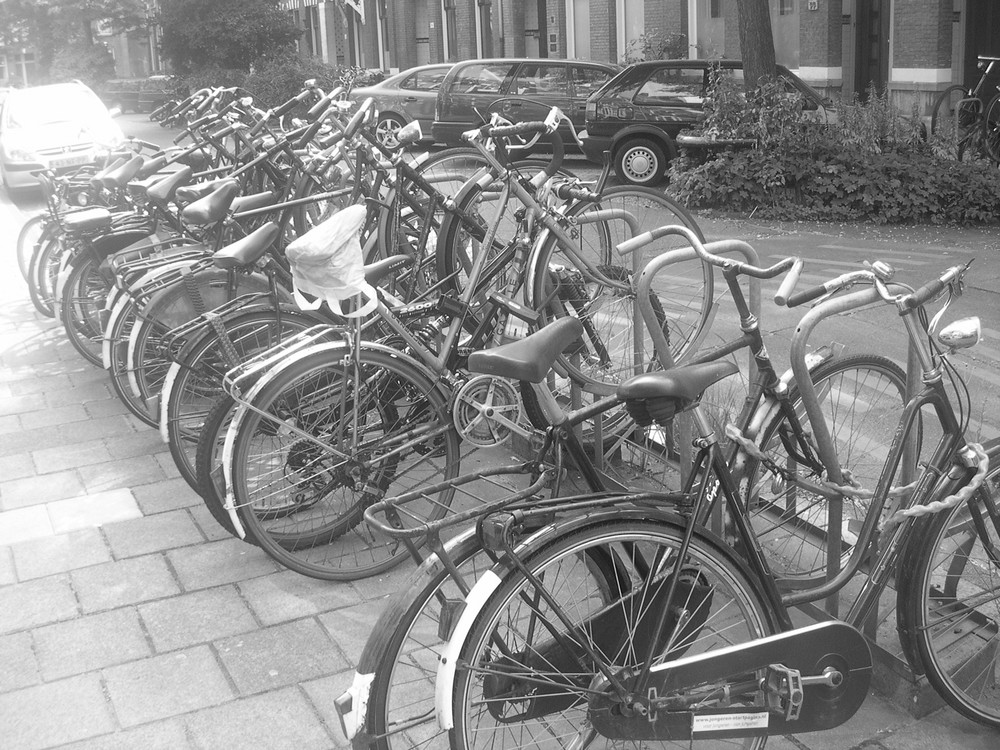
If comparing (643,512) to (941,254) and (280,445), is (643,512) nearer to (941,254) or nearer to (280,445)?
(280,445)

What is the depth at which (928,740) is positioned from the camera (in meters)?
3.11

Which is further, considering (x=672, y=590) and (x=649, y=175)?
(x=649, y=175)

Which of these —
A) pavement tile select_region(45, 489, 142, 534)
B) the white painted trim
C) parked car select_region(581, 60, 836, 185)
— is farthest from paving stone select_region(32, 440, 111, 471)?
the white painted trim

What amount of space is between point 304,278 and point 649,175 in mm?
11081

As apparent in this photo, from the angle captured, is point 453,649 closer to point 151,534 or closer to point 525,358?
point 525,358

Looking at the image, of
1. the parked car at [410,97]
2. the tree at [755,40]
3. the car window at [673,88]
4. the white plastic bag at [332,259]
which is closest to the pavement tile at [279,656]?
the white plastic bag at [332,259]

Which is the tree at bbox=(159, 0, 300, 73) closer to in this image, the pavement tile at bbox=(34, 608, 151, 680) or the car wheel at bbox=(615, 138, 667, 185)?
the car wheel at bbox=(615, 138, 667, 185)

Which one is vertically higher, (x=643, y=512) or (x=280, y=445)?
(x=643, y=512)

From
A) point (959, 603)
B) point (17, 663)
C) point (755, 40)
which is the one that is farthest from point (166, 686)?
point (755, 40)

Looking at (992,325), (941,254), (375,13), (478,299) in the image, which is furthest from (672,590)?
(375,13)

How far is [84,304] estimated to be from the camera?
700cm

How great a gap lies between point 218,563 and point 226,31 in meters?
28.2

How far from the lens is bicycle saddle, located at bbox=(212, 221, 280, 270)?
444cm

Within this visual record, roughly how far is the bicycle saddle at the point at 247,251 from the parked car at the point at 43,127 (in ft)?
40.6
